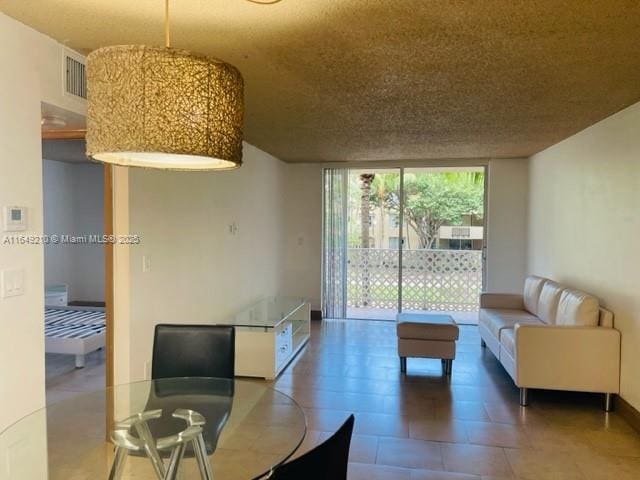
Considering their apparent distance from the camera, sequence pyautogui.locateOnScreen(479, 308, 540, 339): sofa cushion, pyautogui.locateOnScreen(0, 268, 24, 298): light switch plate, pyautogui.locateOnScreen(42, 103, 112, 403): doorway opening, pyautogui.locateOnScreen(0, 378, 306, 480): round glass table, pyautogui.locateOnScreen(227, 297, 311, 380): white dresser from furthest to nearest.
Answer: pyautogui.locateOnScreen(42, 103, 112, 403): doorway opening < pyautogui.locateOnScreen(479, 308, 540, 339): sofa cushion < pyautogui.locateOnScreen(227, 297, 311, 380): white dresser < pyautogui.locateOnScreen(0, 268, 24, 298): light switch plate < pyautogui.locateOnScreen(0, 378, 306, 480): round glass table

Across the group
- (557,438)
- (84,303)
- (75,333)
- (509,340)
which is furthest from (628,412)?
(84,303)

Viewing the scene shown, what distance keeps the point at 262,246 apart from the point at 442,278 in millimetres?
2782

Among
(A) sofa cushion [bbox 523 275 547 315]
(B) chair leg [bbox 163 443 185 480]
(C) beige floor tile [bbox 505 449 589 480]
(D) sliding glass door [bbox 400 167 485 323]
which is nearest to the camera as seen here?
(B) chair leg [bbox 163 443 185 480]

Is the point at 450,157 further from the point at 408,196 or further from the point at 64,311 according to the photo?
the point at 64,311

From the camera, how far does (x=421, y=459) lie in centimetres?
278

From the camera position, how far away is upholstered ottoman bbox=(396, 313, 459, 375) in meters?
4.28

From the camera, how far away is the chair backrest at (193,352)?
8.15ft

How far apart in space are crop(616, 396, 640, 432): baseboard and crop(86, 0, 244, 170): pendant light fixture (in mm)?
3439

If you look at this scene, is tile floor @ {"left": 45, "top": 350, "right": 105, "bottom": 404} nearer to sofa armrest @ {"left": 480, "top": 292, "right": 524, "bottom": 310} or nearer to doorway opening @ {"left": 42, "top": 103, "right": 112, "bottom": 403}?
doorway opening @ {"left": 42, "top": 103, "right": 112, "bottom": 403}

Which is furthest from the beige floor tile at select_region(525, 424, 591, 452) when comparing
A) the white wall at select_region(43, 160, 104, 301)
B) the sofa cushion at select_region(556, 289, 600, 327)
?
the white wall at select_region(43, 160, 104, 301)

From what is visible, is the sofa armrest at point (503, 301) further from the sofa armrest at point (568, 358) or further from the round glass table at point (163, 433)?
the round glass table at point (163, 433)

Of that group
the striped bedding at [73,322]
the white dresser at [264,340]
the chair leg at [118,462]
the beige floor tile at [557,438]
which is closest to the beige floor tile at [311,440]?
the white dresser at [264,340]

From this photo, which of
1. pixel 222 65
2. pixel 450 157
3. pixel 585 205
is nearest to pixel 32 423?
pixel 222 65

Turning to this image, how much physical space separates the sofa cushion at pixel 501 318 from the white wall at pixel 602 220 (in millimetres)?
531
